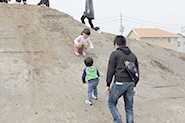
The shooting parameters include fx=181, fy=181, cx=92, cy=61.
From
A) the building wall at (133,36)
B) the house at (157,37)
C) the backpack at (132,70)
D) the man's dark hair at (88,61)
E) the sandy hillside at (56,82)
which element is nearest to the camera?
the backpack at (132,70)

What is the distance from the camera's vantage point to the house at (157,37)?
29591 mm

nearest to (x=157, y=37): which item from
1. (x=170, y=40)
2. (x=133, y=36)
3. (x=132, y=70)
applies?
(x=170, y=40)

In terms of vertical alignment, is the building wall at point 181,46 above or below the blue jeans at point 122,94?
below

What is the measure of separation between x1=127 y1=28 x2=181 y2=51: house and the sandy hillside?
20.7m

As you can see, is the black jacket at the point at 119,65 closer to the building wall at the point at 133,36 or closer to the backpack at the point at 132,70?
the backpack at the point at 132,70

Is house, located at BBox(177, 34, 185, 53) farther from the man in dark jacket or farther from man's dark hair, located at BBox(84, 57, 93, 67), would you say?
the man in dark jacket

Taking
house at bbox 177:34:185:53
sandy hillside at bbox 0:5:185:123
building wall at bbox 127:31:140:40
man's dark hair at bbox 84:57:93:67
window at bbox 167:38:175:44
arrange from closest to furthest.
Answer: sandy hillside at bbox 0:5:185:123 → man's dark hair at bbox 84:57:93:67 → window at bbox 167:38:175:44 → building wall at bbox 127:31:140:40 → house at bbox 177:34:185:53

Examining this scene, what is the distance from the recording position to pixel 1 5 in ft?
35.8

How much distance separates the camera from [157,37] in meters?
29.8

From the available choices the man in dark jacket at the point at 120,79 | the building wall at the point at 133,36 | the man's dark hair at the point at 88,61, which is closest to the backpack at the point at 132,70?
the man in dark jacket at the point at 120,79

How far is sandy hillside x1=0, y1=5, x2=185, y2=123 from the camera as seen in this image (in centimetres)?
402

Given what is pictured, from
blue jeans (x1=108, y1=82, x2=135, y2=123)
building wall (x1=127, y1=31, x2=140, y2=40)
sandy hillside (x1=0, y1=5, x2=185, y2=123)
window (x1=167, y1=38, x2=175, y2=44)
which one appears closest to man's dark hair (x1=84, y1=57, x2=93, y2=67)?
sandy hillside (x1=0, y1=5, x2=185, y2=123)

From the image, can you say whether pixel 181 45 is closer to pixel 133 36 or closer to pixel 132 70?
pixel 133 36

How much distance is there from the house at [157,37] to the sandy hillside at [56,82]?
20746 mm
